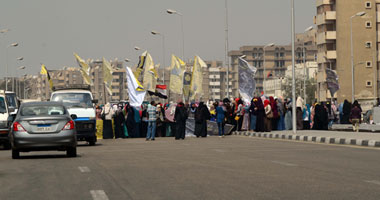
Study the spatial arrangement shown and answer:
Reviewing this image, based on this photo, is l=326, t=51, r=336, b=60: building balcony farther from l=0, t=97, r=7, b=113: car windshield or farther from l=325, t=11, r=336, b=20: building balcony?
l=0, t=97, r=7, b=113: car windshield

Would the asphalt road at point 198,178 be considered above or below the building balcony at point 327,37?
below

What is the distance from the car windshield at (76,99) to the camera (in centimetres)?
3122

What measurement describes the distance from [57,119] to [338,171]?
8984 mm

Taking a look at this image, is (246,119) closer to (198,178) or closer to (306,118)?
(306,118)

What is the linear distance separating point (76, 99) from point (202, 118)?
8537 millimetres

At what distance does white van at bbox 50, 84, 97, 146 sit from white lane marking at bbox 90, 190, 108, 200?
18.7 m

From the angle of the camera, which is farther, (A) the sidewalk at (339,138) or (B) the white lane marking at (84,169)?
(A) the sidewalk at (339,138)

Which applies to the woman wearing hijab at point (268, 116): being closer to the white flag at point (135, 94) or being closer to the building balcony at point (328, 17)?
the white flag at point (135, 94)

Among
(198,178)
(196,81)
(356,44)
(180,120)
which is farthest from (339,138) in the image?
(356,44)

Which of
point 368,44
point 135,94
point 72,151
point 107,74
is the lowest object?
point 72,151

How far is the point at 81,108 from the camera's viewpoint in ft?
101

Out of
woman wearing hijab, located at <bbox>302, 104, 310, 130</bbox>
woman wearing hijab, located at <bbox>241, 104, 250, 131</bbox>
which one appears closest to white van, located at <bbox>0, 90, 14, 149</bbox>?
woman wearing hijab, located at <bbox>241, 104, 250, 131</bbox>

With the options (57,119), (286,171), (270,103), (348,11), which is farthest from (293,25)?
(348,11)

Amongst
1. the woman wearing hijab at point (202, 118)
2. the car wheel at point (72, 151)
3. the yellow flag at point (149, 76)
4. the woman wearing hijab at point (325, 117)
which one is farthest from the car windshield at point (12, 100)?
the yellow flag at point (149, 76)
